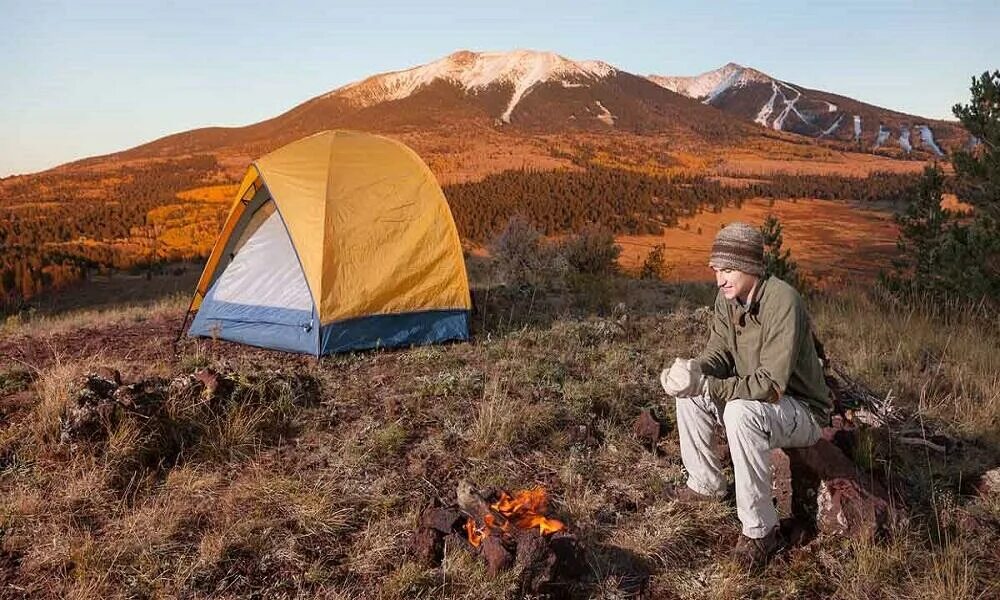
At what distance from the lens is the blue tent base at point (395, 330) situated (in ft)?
19.4

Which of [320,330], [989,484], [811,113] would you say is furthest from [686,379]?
[811,113]

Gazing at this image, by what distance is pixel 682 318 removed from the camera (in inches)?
294

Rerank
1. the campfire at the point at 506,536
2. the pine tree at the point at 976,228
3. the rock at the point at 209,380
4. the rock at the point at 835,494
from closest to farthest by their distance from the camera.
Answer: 1. the campfire at the point at 506,536
2. the rock at the point at 835,494
3. the rock at the point at 209,380
4. the pine tree at the point at 976,228

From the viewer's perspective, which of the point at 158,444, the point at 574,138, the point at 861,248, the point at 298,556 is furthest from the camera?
the point at 574,138

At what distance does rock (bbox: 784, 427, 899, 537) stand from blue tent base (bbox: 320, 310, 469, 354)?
389 centimetres

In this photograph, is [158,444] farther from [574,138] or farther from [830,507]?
[574,138]

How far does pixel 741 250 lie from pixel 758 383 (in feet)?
2.03

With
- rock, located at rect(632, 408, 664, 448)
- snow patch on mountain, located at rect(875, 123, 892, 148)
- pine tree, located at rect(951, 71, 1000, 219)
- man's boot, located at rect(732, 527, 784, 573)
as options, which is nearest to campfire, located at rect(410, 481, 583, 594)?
man's boot, located at rect(732, 527, 784, 573)

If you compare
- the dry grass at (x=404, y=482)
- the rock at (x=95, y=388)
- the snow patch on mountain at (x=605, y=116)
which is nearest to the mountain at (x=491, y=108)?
the snow patch on mountain at (x=605, y=116)

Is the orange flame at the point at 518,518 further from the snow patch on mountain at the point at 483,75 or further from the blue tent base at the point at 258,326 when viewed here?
the snow patch on mountain at the point at 483,75

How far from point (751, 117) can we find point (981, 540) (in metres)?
95.1

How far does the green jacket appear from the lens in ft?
9.09

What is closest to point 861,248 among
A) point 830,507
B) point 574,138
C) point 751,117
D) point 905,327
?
point 905,327

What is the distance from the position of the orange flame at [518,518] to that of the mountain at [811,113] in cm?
6889
